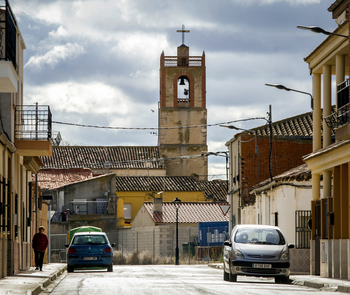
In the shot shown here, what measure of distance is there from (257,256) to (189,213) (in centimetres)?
4107

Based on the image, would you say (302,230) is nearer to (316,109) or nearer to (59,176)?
(316,109)

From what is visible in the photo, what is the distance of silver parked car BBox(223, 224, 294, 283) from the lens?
766 inches

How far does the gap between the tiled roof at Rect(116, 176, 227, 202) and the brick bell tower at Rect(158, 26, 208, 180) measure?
4353 millimetres

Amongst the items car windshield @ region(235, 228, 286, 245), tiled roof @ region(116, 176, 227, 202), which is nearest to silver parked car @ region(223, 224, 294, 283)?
car windshield @ region(235, 228, 286, 245)

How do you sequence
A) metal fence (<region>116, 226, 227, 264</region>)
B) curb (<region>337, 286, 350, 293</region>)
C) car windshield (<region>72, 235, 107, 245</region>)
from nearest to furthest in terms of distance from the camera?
curb (<region>337, 286, 350, 293</region>), car windshield (<region>72, 235, 107, 245</region>), metal fence (<region>116, 226, 227, 264</region>)

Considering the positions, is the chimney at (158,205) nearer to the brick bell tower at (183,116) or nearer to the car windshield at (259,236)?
the brick bell tower at (183,116)

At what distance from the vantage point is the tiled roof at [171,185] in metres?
77.5

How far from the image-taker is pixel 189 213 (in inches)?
2383

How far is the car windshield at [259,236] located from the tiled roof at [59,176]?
4854 centimetres

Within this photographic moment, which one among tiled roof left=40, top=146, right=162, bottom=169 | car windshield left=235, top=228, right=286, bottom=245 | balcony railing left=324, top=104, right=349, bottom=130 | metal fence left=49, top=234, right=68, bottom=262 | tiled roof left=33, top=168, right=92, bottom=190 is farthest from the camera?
tiled roof left=40, top=146, right=162, bottom=169

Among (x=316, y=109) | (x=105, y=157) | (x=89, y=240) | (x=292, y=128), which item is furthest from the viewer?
(x=105, y=157)

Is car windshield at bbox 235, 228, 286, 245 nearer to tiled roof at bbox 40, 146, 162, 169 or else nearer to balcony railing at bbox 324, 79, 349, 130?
balcony railing at bbox 324, 79, 349, 130

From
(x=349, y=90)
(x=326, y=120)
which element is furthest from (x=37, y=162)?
(x=349, y=90)

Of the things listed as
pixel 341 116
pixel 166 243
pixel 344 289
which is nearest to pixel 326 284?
pixel 344 289
